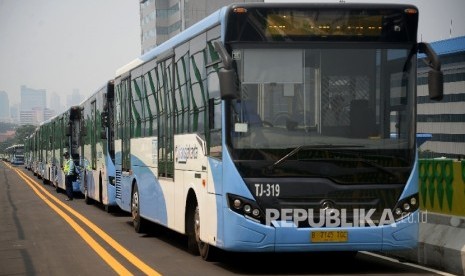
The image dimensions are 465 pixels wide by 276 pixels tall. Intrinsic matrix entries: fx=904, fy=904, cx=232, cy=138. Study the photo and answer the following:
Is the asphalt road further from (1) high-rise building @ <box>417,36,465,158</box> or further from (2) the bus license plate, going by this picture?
(1) high-rise building @ <box>417,36,465,158</box>

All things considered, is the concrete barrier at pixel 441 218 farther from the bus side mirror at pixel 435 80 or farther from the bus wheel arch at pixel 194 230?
the bus wheel arch at pixel 194 230

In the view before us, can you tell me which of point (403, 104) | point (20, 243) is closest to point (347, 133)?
point (403, 104)

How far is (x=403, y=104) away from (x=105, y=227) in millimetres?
9598

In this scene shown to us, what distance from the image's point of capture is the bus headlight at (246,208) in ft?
35.0

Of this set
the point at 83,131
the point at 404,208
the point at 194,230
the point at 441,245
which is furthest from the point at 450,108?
the point at 404,208

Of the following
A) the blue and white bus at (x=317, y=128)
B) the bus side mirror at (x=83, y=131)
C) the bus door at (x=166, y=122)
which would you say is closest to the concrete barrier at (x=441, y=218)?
the blue and white bus at (x=317, y=128)

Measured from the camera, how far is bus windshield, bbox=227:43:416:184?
10.8 metres

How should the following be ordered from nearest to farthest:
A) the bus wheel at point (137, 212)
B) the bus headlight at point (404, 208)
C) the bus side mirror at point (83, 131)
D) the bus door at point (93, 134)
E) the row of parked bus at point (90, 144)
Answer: the bus headlight at point (404, 208), the bus wheel at point (137, 212), the row of parked bus at point (90, 144), the bus door at point (93, 134), the bus side mirror at point (83, 131)

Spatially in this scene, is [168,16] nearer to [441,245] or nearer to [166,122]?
[166,122]

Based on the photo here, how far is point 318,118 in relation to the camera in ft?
35.5

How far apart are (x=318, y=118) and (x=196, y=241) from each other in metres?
3.22

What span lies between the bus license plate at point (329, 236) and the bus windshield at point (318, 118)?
632mm

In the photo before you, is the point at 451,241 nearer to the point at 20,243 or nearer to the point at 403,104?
the point at 403,104

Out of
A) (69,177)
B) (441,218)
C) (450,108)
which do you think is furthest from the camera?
(450,108)
